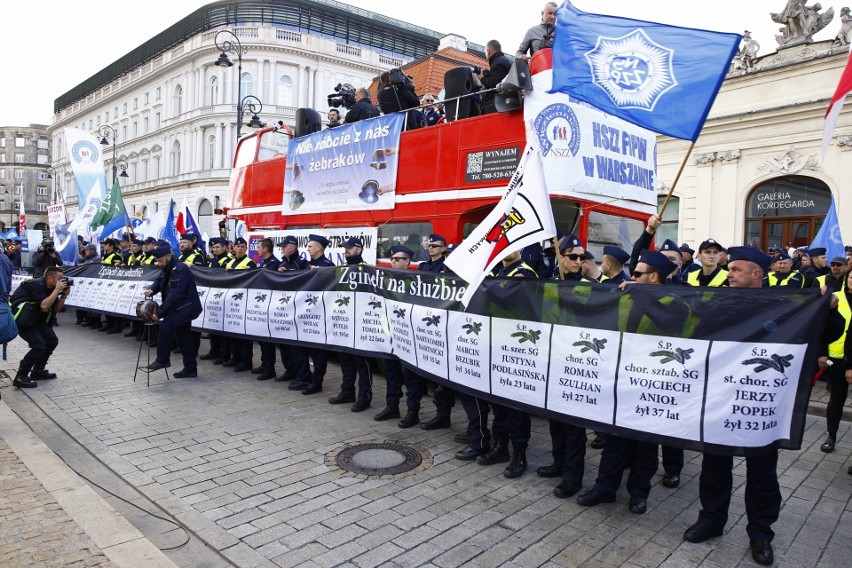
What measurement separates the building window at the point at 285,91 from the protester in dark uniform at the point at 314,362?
139 ft

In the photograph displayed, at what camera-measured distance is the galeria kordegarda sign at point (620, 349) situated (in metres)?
3.41

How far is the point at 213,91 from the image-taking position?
47188 mm

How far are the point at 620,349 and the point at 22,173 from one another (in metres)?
125

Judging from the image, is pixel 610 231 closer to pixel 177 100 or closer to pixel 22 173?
pixel 177 100

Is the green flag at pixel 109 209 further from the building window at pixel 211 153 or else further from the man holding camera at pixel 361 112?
the building window at pixel 211 153

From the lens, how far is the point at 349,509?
13.3 ft

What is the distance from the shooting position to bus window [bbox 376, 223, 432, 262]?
331 inches

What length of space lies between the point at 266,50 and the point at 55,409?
4499 cm

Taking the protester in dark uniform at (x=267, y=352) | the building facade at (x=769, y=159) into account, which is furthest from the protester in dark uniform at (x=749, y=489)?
the building facade at (x=769, y=159)

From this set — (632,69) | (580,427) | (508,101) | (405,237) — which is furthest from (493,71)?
(580,427)

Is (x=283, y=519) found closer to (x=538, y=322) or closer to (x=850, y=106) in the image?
(x=538, y=322)

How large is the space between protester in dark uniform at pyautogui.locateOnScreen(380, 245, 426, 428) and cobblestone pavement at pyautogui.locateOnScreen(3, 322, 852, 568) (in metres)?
0.23

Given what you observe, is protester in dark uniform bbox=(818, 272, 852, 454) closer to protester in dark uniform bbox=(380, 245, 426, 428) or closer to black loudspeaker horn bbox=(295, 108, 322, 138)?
protester in dark uniform bbox=(380, 245, 426, 428)

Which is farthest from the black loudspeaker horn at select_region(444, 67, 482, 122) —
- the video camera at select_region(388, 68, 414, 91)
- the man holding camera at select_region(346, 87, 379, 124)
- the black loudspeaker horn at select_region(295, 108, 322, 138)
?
the black loudspeaker horn at select_region(295, 108, 322, 138)
